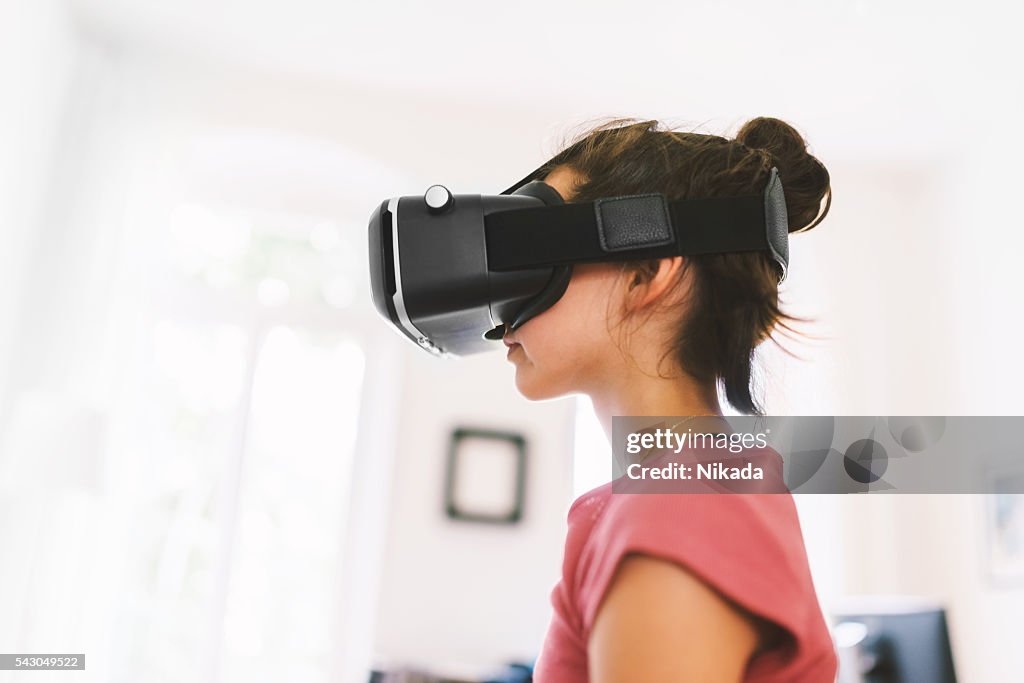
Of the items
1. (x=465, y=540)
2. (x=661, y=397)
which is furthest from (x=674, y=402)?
(x=465, y=540)

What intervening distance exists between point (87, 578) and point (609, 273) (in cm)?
272

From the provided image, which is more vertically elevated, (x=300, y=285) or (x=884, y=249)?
(x=884, y=249)

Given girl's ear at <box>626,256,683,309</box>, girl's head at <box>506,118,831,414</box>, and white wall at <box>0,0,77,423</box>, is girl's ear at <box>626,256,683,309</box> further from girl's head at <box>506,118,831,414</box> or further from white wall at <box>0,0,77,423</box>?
white wall at <box>0,0,77,423</box>

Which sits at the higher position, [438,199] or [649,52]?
[649,52]

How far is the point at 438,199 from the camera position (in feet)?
2.27

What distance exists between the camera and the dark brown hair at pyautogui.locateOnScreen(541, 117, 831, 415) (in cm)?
65

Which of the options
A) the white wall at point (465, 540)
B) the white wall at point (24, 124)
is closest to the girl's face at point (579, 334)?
the white wall at point (465, 540)

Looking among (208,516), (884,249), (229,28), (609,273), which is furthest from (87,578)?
(884,249)

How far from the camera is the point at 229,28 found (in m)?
3.06

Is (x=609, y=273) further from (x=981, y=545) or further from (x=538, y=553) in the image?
(x=981, y=545)

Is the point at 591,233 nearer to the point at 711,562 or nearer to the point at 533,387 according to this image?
the point at 533,387

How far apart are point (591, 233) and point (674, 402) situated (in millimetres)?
143

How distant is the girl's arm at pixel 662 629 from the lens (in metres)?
0.45

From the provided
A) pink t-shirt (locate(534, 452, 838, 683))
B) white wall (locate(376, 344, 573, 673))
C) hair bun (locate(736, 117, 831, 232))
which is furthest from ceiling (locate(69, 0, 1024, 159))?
pink t-shirt (locate(534, 452, 838, 683))
